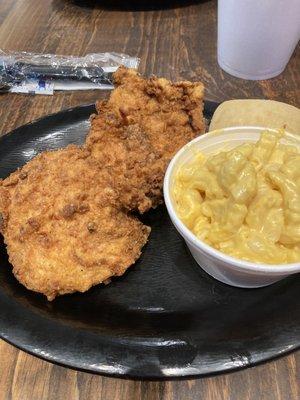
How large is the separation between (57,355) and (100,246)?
0.34 meters

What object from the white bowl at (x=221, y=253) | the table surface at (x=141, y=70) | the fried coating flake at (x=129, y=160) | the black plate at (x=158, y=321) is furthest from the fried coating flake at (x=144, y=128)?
the table surface at (x=141, y=70)

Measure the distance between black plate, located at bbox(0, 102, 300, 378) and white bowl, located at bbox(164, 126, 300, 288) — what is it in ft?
0.18

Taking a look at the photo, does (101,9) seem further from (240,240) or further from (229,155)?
(240,240)

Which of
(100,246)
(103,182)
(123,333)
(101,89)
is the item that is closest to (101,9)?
(101,89)

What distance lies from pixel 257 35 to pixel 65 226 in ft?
4.77

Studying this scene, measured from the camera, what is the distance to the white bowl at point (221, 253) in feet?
3.33

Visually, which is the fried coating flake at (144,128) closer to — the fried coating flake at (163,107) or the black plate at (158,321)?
the fried coating flake at (163,107)

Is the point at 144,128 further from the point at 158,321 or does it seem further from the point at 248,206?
the point at 158,321

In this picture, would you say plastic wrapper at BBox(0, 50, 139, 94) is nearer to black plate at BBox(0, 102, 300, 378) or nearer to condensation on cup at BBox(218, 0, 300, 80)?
condensation on cup at BBox(218, 0, 300, 80)

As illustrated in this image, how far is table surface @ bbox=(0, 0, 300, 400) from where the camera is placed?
1036 mm

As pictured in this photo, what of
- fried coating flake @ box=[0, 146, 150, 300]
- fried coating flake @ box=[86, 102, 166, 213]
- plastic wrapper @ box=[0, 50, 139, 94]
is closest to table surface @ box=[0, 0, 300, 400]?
plastic wrapper @ box=[0, 50, 139, 94]

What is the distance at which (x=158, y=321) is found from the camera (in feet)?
3.61

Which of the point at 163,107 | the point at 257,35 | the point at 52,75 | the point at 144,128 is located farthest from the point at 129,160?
the point at 257,35

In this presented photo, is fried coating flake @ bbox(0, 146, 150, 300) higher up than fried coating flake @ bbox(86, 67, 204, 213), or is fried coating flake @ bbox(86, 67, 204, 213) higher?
fried coating flake @ bbox(86, 67, 204, 213)
